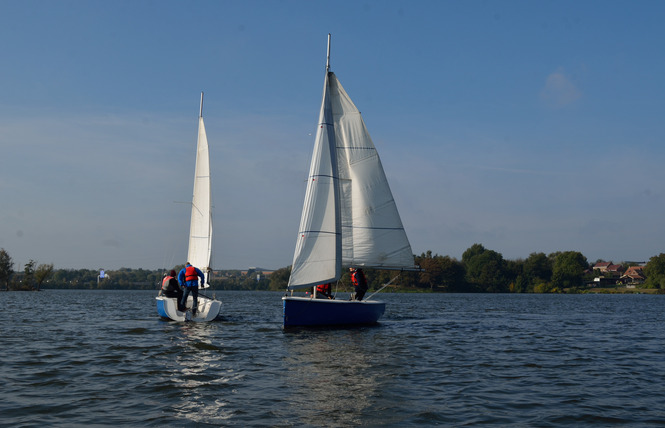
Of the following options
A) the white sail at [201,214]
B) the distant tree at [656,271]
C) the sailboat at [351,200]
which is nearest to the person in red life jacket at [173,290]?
the white sail at [201,214]

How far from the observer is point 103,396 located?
12.6 meters

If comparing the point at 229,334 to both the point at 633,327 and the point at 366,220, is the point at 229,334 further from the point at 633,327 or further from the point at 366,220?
the point at 633,327

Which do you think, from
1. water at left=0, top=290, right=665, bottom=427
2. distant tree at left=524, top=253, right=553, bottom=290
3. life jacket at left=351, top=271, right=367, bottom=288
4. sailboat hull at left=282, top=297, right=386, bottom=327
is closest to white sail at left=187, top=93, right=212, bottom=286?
water at left=0, top=290, right=665, bottom=427

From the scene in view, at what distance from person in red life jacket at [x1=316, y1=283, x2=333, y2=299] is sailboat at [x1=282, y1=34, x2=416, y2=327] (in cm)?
42

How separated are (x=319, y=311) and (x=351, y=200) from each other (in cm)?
588

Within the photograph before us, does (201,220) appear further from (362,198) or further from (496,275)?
(496,275)

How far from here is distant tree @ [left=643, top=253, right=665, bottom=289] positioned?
163 m

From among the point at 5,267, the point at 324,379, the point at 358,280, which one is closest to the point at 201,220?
the point at 358,280

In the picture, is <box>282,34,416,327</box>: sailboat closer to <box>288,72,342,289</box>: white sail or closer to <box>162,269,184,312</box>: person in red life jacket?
<box>288,72,342,289</box>: white sail

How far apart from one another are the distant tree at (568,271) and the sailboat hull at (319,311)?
538 ft

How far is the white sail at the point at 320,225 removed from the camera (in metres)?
26.6

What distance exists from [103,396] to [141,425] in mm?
2865

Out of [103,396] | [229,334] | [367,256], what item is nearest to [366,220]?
[367,256]

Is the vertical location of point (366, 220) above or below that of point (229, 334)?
above
